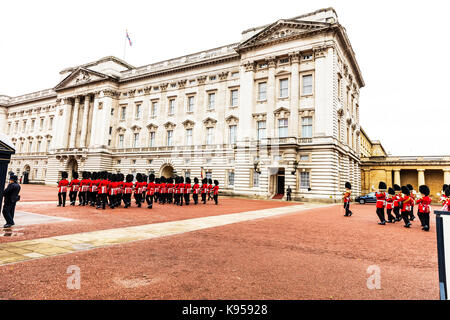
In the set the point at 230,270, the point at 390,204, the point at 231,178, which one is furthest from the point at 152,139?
the point at 230,270

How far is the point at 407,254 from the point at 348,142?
101 feet

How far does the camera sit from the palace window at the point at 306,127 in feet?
95.7

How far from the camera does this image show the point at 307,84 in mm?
29969

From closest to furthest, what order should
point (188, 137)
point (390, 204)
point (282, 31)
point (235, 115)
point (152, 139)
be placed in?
point (390, 204)
point (282, 31)
point (235, 115)
point (188, 137)
point (152, 139)

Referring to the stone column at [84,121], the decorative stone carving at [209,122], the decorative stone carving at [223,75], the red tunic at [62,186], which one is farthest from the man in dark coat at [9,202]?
the stone column at [84,121]

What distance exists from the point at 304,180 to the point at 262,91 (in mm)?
11993

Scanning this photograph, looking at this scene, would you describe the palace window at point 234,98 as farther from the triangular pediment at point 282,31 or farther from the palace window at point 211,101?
the triangular pediment at point 282,31

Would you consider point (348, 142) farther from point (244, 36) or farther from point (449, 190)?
point (449, 190)

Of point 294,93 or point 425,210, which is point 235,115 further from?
point 425,210

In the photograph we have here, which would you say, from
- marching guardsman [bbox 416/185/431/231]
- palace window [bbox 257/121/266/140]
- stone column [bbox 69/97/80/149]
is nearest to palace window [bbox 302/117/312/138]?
palace window [bbox 257/121/266/140]

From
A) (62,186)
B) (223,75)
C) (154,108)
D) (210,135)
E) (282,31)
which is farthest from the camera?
(154,108)

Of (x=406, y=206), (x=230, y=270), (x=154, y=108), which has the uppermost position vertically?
(x=154, y=108)

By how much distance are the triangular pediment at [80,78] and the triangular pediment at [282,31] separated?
25.8 metres

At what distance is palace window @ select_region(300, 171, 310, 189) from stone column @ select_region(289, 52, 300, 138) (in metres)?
4.33
